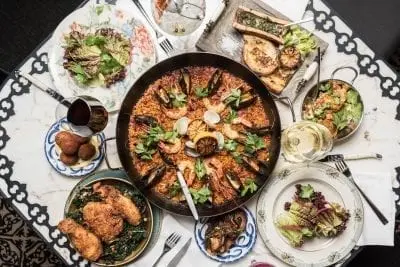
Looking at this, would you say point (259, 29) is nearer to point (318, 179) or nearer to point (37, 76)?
point (318, 179)

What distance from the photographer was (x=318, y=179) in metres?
2.65

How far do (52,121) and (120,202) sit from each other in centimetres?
50

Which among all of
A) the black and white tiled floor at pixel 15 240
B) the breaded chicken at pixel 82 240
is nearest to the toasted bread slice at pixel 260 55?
the breaded chicken at pixel 82 240

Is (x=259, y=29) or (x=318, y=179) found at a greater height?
(x=259, y=29)

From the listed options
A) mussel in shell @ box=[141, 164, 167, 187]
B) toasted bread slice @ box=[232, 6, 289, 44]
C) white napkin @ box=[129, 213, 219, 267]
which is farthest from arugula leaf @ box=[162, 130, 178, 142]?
toasted bread slice @ box=[232, 6, 289, 44]

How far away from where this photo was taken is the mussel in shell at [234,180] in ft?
8.68

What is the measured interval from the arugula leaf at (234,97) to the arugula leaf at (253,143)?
0.16 metres

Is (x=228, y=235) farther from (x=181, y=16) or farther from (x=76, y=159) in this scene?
(x=181, y=16)

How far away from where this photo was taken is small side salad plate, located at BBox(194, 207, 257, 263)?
263 centimetres

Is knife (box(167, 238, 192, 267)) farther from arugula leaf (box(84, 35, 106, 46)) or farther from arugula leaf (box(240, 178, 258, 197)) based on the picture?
arugula leaf (box(84, 35, 106, 46))

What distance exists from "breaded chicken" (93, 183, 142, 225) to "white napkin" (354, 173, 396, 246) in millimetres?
983

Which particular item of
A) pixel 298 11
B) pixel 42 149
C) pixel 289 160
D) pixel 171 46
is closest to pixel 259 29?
pixel 298 11

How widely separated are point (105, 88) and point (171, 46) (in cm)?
A: 35

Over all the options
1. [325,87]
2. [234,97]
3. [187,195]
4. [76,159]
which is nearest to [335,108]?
[325,87]
